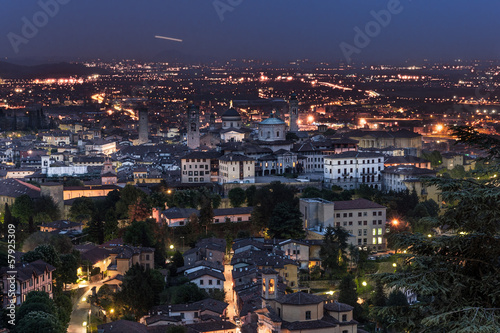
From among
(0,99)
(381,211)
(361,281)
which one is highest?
(0,99)

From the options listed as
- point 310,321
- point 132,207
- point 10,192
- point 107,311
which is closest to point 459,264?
point 310,321

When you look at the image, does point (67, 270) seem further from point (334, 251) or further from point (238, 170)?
point (238, 170)

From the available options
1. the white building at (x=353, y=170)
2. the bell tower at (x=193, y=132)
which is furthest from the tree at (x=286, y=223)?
the bell tower at (x=193, y=132)

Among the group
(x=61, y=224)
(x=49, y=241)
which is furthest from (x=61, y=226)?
(x=49, y=241)

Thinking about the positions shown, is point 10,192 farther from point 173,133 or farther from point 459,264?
point 173,133

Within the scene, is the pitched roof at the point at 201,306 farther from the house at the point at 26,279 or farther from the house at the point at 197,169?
the house at the point at 197,169

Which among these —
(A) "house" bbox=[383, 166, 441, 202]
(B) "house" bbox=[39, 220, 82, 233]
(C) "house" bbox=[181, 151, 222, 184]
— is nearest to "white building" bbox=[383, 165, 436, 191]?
(A) "house" bbox=[383, 166, 441, 202]
